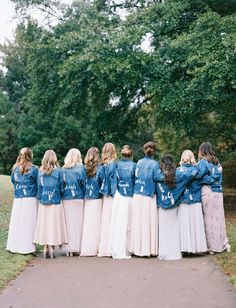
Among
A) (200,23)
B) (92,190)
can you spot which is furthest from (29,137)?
(92,190)

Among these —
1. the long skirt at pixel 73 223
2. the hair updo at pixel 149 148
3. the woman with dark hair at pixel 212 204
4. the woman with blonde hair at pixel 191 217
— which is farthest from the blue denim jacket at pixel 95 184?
the woman with dark hair at pixel 212 204

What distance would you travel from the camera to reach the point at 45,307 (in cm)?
683

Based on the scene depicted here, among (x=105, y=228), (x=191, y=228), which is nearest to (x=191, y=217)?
(x=191, y=228)

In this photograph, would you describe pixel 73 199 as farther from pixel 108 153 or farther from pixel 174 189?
pixel 174 189

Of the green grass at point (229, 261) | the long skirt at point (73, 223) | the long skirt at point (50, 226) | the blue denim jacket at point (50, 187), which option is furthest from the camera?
the long skirt at point (73, 223)

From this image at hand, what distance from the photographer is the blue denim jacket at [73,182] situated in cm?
1071

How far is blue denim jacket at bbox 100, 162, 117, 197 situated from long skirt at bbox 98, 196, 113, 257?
16 cm

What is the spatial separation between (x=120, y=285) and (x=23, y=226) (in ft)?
10.9

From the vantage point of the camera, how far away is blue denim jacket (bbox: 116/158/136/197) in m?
10.6

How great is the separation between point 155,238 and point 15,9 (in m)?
15.5

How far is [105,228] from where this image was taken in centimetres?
1061

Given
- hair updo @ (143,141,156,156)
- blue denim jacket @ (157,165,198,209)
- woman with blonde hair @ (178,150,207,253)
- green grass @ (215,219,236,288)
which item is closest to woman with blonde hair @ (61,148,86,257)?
hair updo @ (143,141,156,156)

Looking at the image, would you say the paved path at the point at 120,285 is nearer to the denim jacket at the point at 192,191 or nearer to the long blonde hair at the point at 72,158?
the denim jacket at the point at 192,191

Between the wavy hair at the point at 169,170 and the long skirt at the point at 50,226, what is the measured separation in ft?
7.59
